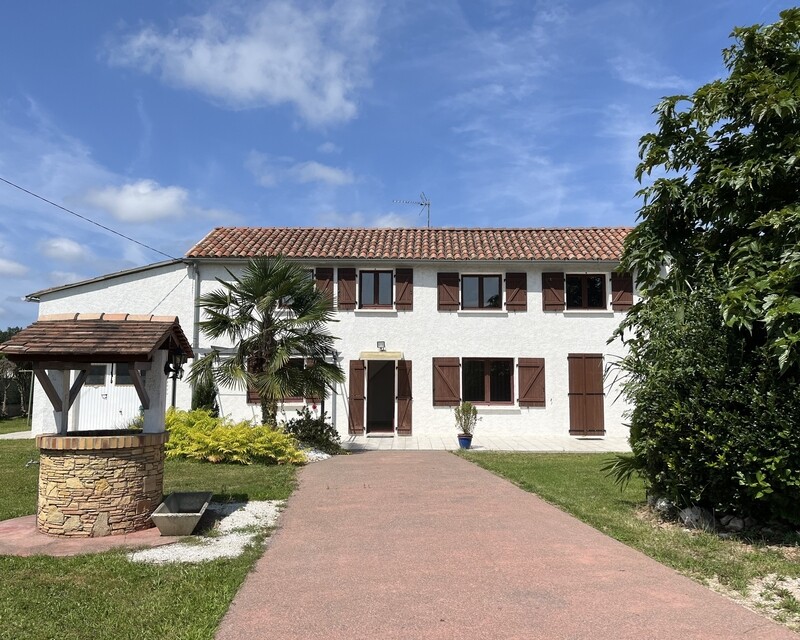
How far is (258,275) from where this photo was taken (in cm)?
1426

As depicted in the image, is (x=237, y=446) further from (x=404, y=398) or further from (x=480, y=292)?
(x=480, y=292)

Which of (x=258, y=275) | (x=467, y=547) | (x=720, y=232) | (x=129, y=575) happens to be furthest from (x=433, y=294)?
(x=129, y=575)

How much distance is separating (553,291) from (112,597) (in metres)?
16.1

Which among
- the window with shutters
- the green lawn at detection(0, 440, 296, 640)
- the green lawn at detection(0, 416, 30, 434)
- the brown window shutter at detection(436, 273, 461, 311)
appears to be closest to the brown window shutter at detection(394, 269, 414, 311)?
the brown window shutter at detection(436, 273, 461, 311)

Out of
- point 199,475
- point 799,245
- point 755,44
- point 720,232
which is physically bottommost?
point 199,475

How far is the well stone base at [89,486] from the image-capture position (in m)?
6.82

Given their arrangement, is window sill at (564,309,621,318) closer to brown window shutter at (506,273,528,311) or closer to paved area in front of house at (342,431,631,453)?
brown window shutter at (506,273,528,311)

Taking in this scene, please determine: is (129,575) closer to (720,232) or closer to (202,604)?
(202,604)

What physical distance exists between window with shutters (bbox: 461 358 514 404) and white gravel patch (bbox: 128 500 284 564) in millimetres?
10777

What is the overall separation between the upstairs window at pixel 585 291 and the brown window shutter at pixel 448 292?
3506 mm

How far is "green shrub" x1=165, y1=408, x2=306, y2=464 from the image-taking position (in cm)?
1283

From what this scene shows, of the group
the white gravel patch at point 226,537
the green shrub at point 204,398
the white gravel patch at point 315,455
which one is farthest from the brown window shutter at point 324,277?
the white gravel patch at point 226,537

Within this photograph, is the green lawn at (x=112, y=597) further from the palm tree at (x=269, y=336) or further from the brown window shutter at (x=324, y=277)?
the brown window shutter at (x=324, y=277)

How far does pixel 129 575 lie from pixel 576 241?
57.4 ft
